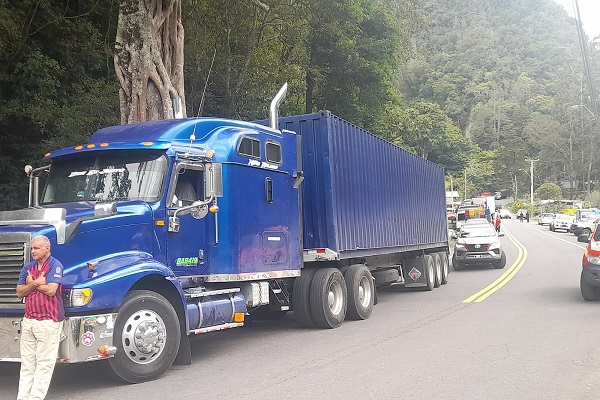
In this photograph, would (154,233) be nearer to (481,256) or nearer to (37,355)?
(37,355)

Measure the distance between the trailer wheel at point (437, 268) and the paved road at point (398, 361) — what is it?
4.54m

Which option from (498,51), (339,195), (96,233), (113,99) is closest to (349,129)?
(339,195)

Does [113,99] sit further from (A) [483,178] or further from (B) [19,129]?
(A) [483,178]

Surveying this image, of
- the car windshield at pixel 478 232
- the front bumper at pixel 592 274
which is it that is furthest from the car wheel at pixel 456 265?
the front bumper at pixel 592 274

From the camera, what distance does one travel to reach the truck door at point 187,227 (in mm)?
7758

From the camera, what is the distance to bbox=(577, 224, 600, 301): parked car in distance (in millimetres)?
12445

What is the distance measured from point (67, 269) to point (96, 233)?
530 millimetres

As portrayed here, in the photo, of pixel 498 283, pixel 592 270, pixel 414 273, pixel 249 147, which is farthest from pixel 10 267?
pixel 498 283

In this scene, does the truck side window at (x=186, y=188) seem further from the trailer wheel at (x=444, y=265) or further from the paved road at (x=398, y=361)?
the trailer wheel at (x=444, y=265)

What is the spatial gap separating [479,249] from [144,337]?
58.9 feet

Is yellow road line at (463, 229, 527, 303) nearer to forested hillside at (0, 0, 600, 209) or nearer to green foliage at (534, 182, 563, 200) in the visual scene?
forested hillside at (0, 0, 600, 209)

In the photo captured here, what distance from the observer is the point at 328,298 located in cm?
1080

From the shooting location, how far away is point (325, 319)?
34.6ft

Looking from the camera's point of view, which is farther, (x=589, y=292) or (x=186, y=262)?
(x=589, y=292)
